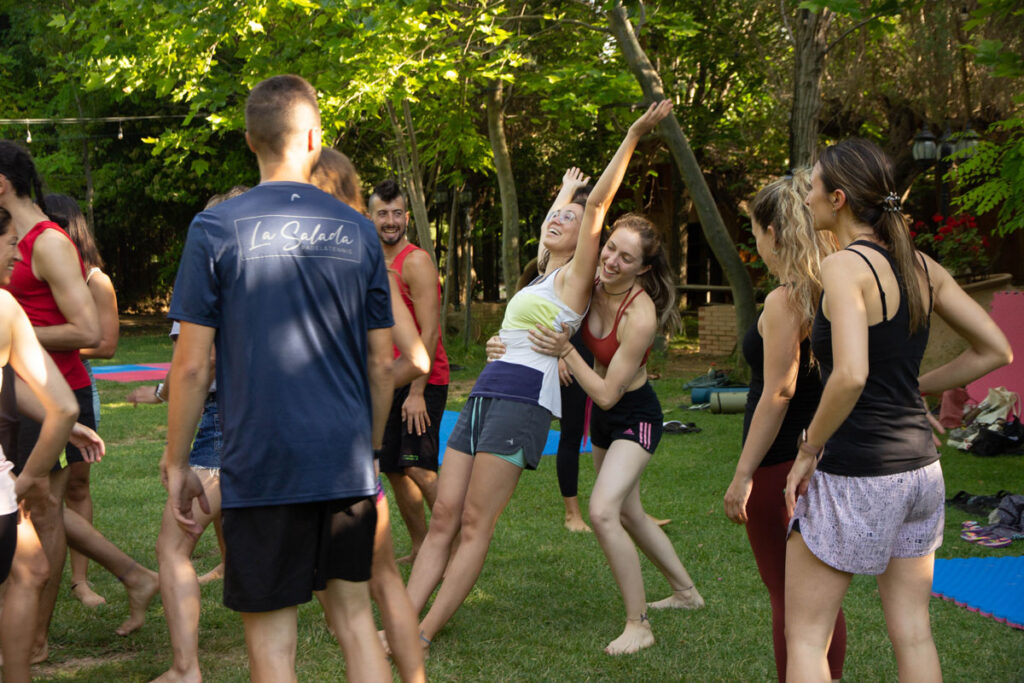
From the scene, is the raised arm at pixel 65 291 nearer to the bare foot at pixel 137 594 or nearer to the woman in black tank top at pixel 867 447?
the bare foot at pixel 137 594

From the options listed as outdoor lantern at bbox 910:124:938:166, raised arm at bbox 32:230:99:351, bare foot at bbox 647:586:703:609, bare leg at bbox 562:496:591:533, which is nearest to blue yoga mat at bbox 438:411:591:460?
bare leg at bbox 562:496:591:533

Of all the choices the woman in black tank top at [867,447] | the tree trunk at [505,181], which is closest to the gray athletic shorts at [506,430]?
the woman in black tank top at [867,447]

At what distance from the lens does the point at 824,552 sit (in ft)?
8.56

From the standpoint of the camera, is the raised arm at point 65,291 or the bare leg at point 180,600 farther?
the raised arm at point 65,291

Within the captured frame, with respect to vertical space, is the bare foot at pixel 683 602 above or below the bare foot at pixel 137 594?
below

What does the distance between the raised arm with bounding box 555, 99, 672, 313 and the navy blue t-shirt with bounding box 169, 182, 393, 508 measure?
145 cm

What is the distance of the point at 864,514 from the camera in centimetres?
260

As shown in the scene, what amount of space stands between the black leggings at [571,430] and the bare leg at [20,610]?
135 inches

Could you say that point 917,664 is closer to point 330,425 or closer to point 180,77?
point 330,425

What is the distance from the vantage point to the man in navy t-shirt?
250 cm

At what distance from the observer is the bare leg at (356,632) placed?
2725mm

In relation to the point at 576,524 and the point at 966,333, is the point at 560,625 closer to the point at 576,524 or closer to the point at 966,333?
the point at 576,524

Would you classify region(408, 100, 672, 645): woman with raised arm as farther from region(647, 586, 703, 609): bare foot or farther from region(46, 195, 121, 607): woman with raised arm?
region(46, 195, 121, 607): woman with raised arm

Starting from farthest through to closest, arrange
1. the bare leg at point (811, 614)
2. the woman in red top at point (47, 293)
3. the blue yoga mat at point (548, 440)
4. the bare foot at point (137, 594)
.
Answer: the blue yoga mat at point (548, 440) → the bare foot at point (137, 594) → the woman in red top at point (47, 293) → the bare leg at point (811, 614)
